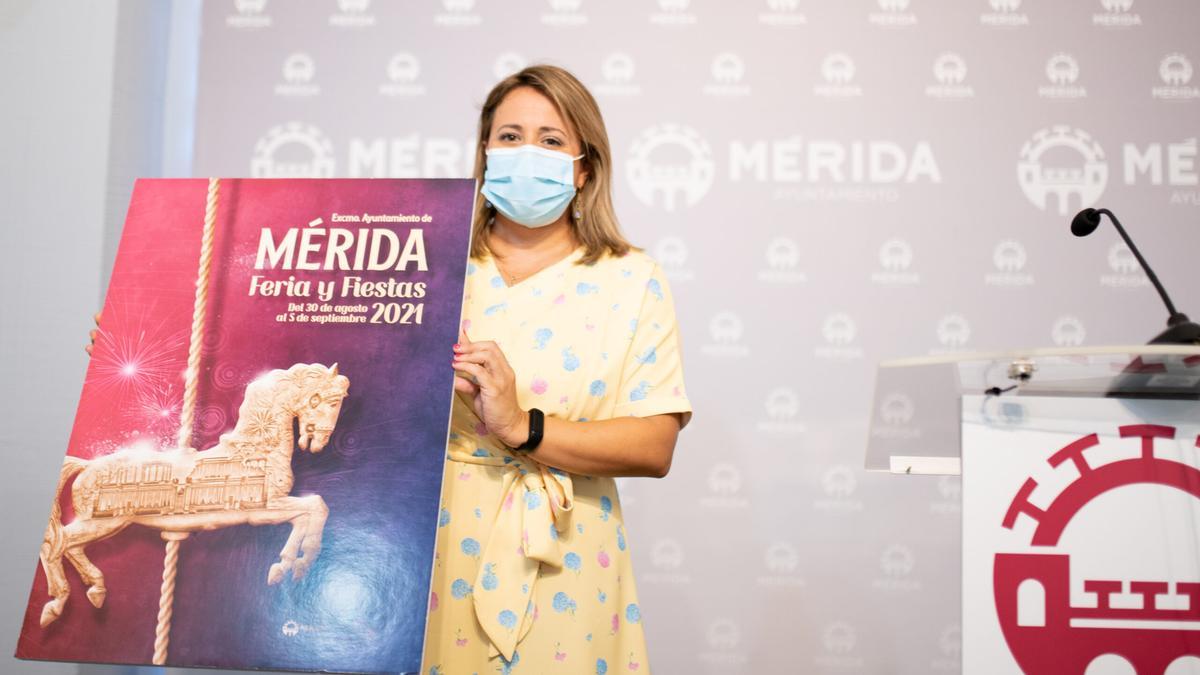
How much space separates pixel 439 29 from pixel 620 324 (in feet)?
6.57

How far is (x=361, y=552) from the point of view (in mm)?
1345

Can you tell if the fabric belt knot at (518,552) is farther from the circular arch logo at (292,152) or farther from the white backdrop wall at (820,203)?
the circular arch logo at (292,152)

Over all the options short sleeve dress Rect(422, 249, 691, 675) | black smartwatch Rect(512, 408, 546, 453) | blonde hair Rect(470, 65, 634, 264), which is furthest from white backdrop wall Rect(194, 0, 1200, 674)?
black smartwatch Rect(512, 408, 546, 453)

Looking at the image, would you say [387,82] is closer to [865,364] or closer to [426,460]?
[865,364]

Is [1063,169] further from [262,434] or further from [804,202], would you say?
[262,434]

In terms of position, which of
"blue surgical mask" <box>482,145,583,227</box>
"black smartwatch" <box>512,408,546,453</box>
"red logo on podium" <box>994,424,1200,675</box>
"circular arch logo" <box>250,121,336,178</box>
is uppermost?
"circular arch logo" <box>250,121,336,178</box>

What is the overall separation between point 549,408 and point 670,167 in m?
1.77

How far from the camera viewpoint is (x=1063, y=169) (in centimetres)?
315

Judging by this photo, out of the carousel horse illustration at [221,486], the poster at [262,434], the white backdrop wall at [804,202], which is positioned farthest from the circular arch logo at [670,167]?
the carousel horse illustration at [221,486]

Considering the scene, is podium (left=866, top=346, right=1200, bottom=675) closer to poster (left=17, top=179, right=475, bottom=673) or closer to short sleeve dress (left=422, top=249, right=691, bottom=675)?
short sleeve dress (left=422, top=249, right=691, bottom=675)

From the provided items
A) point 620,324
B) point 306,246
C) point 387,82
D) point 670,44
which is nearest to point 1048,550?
point 620,324

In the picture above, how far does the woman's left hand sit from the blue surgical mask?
0.33 meters

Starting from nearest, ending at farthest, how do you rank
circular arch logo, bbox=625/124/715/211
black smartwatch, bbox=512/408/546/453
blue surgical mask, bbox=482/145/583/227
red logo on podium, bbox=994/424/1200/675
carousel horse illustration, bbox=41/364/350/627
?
1. red logo on podium, bbox=994/424/1200/675
2. carousel horse illustration, bbox=41/364/350/627
3. black smartwatch, bbox=512/408/546/453
4. blue surgical mask, bbox=482/145/583/227
5. circular arch logo, bbox=625/124/715/211

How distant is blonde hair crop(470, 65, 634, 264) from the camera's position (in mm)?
1741
